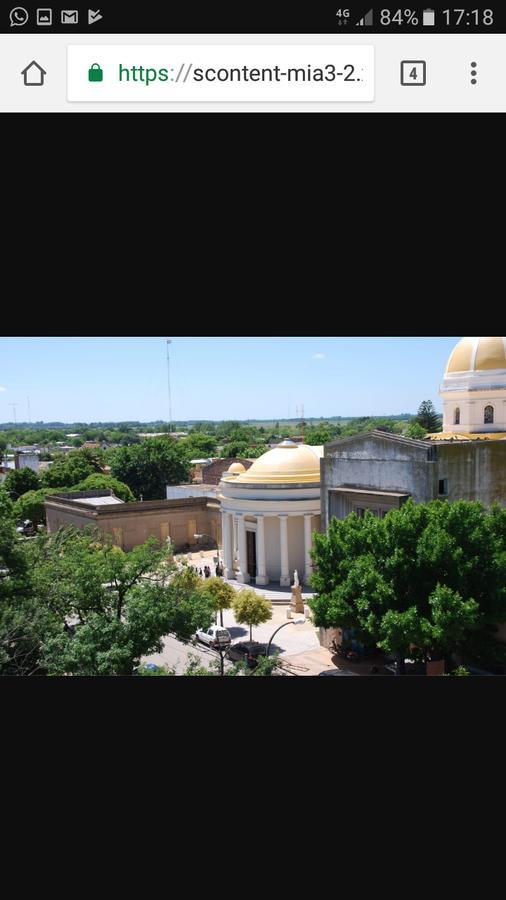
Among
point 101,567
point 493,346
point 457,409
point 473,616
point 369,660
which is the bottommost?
point 369,660

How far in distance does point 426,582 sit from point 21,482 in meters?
A: 47.4

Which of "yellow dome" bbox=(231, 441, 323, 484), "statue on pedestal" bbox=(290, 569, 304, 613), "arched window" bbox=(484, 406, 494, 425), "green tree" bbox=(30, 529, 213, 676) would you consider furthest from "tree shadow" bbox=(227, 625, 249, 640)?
"arched window" bbox=(484, 406, 494, 425)

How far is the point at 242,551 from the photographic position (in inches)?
1523

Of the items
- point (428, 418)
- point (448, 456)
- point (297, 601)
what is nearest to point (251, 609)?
point (297, 601)

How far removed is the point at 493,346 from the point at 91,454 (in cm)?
5310

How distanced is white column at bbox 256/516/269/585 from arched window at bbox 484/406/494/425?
41.2 feet

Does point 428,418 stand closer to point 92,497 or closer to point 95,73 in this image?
point 92,497

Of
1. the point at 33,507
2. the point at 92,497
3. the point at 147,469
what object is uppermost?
the point at 147,469

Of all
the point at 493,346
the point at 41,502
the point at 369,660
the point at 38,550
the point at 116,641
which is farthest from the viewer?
the point at 41,502

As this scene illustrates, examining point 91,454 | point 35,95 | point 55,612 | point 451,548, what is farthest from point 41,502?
point 35,95

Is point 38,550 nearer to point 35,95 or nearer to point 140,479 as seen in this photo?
point 35,95

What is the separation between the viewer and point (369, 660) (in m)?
24.7

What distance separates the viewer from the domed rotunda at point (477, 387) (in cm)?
3073

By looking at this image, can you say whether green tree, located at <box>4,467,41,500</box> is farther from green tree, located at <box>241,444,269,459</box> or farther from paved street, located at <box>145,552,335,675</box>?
green tree, located at <box>241,444,269,459</box>
